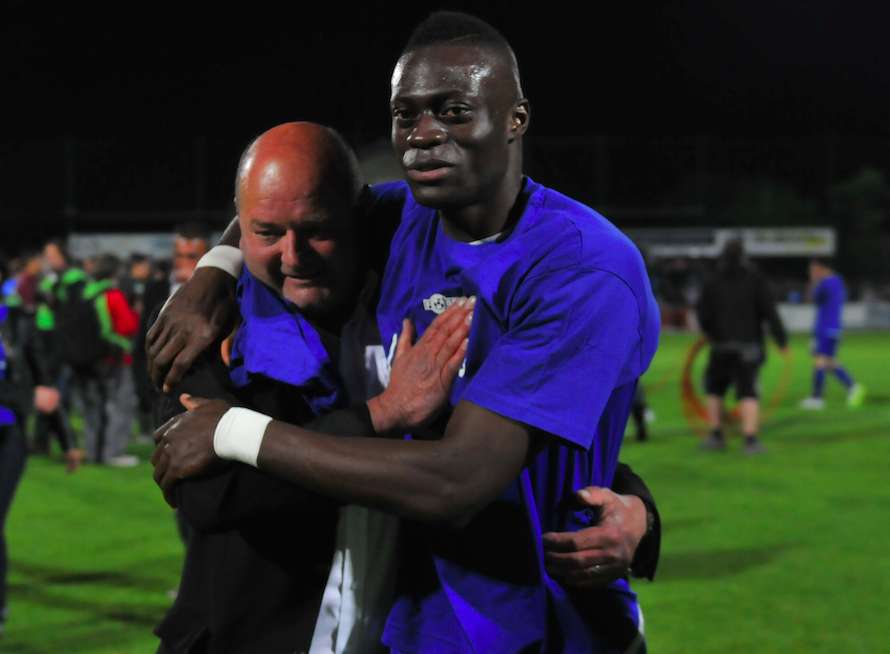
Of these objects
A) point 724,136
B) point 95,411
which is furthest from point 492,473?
point 724,136

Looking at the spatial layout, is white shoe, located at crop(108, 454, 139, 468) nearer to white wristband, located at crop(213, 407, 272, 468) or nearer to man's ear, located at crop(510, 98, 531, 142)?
white wristband, located at crop(213, 407, 272, 468)

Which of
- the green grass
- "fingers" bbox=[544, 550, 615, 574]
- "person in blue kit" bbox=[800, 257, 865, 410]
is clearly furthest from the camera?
"person in blue kit" bbox=[800, 257, 865, 410]

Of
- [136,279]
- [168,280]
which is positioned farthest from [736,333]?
[136,279]

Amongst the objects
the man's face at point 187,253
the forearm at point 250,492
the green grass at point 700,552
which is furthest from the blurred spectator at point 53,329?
the forearm at point 250,492

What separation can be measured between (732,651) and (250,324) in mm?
4007

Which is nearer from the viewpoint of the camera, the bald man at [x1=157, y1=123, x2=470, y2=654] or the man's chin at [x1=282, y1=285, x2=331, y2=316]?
the bald man at [x1=157, y1=123, x2=470, y2=654]

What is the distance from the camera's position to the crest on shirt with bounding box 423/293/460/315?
2286 millimetres

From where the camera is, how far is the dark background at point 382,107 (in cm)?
3747

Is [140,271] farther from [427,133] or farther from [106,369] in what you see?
[427,133]

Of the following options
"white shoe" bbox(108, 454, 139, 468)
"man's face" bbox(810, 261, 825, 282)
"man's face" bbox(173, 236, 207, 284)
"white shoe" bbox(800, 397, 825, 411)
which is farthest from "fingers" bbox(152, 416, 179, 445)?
"man's face" bbox(810, 261, 825, 282)

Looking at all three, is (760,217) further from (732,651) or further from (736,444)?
(732,651)

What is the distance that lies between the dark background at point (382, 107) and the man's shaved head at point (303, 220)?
28.6m

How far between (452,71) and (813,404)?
15.1 metres

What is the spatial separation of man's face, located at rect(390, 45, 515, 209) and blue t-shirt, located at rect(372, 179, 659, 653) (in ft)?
0.39
